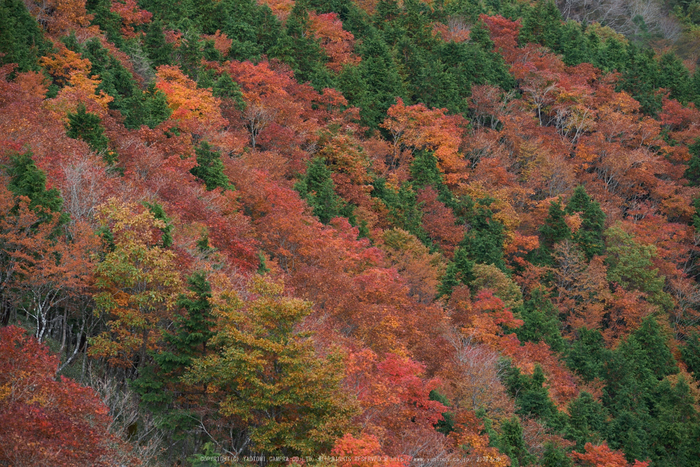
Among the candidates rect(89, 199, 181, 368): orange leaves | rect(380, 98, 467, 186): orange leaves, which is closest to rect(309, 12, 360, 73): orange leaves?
rect(380, 98, 467, 186): orange leaves

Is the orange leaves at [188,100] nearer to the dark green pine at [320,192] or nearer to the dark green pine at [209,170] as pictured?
the dark green pine at [209,170]

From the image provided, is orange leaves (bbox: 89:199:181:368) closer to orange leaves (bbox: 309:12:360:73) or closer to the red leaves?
the red leaves

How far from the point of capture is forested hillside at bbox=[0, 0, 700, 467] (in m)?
19.6

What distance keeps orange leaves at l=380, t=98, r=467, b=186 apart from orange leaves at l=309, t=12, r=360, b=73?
28.7ft

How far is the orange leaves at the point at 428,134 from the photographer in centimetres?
5728

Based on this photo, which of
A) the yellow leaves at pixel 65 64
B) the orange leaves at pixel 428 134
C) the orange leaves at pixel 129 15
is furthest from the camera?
the orange leaves at pixel 428 134

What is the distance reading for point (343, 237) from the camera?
39.2 meters

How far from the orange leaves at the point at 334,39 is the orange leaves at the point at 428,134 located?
28.7 ft

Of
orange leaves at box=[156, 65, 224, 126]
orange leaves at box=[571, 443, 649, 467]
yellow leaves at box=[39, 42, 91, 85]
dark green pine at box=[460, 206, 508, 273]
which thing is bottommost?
orange leaves at box=[571, 443, 649, 467]

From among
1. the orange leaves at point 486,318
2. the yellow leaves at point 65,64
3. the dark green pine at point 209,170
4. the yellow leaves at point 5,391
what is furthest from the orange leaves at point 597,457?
the yellow leaves at point 65,64

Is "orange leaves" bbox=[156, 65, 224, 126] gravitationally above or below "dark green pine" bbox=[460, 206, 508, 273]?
above

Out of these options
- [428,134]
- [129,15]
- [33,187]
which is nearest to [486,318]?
[428,134]

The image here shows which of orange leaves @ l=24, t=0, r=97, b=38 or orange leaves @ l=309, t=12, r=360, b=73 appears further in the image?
orange leaves @ l=309, t=12, r=360, b=73

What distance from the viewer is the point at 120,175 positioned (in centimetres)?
3131
